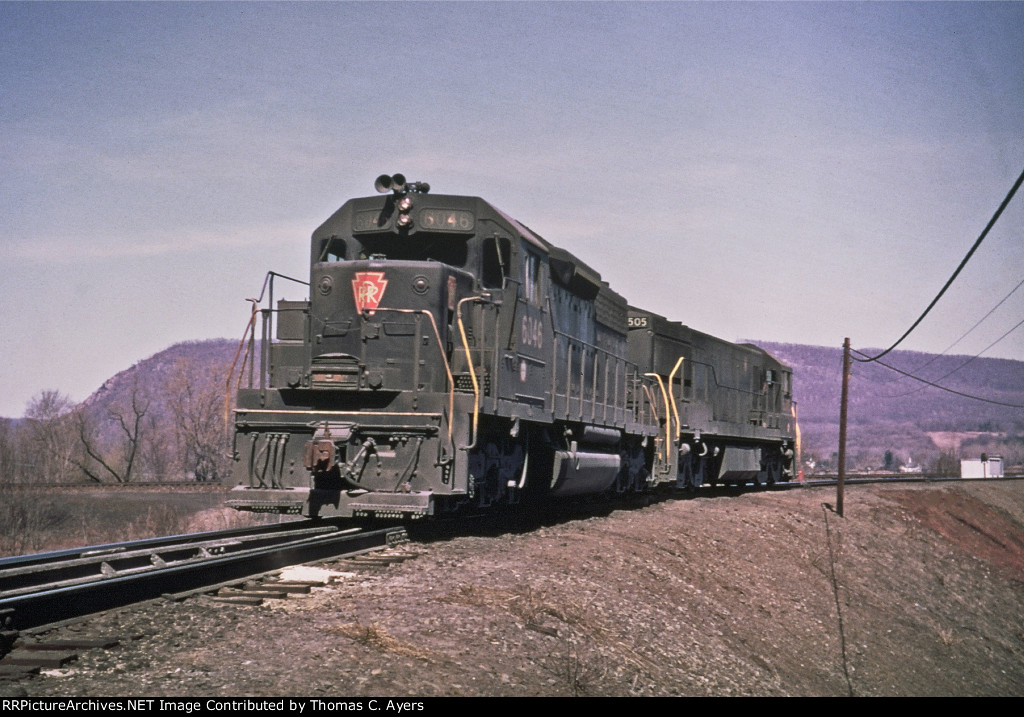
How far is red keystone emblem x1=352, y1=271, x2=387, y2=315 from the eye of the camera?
36.1 feet

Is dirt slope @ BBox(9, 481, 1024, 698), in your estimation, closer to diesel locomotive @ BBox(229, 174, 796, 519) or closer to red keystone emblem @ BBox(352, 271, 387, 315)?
diesel locomotive @ BBox(229, 174, 796, 519)

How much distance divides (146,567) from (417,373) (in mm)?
3626

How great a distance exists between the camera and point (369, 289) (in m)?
11.0

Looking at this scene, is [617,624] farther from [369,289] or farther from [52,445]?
[52,445]

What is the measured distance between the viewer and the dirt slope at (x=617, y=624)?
5797 millimetres

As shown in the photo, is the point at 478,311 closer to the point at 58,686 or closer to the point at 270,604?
the point at 270,604

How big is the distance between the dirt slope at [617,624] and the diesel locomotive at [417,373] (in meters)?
0.92

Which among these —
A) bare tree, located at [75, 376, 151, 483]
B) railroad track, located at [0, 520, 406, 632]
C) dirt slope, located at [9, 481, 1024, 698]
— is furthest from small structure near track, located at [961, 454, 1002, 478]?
railroad track, located at [0, 520, 406, 632]

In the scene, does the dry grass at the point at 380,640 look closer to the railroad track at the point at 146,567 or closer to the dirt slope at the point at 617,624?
the dirt slope at the point at 617,624

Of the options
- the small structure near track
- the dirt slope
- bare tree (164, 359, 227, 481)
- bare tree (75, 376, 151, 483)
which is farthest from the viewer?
bare tree (164, 359, 227, 481)

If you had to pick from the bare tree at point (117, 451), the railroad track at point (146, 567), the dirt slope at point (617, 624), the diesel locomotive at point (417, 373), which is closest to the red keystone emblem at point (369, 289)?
the diesel locomotive at point (417, 373)

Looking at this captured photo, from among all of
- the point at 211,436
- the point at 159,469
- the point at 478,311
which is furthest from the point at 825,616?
the point at 159,469

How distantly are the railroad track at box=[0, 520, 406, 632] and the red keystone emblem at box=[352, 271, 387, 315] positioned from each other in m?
2.54

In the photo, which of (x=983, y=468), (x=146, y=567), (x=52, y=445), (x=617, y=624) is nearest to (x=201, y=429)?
(x=52, y=445)
